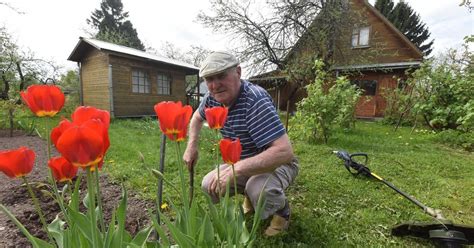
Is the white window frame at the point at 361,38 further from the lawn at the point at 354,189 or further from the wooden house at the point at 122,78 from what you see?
the lawn at the point at 354,189

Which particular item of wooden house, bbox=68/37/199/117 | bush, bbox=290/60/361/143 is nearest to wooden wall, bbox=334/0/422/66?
wooden house, bbox=68/37/199/117

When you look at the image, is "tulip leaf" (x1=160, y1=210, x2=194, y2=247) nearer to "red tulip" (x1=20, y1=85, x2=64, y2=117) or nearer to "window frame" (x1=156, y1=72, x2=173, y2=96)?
"red tulip" (x1=20, y1=85, x2=64, y2=117)

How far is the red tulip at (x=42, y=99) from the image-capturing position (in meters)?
0.68

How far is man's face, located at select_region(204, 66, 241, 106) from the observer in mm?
1621

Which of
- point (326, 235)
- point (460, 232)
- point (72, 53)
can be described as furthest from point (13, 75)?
point (460, 232)

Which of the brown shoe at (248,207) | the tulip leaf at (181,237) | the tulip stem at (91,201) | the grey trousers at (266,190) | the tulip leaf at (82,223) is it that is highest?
the tulip stem at (91,201)

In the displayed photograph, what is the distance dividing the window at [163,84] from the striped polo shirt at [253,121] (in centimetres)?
1069

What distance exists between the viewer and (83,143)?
48 centimetres

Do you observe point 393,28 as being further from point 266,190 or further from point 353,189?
point 266,190

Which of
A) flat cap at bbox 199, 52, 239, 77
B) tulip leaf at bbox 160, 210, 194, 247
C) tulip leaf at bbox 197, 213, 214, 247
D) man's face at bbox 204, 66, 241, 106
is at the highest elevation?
flat cap at bbox 199, 52, 239, 77

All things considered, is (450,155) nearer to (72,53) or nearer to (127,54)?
(127,54)

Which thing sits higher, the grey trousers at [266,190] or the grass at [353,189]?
the grey trousers at [266,190]

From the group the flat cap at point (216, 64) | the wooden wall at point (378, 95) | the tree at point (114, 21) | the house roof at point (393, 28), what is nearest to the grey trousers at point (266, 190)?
the flat cap at point (216, 64)

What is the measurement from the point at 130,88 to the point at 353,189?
9836mm
